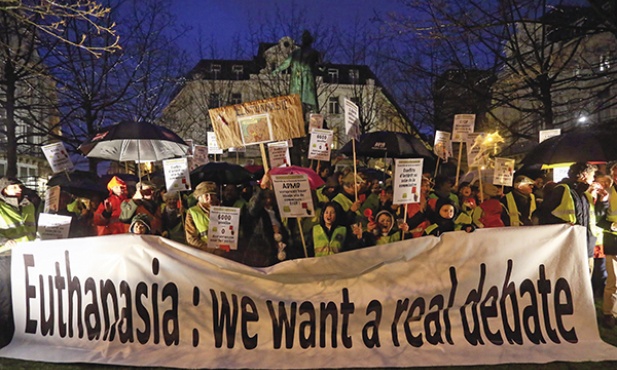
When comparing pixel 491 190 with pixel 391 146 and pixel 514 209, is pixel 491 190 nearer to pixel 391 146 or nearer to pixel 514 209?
pixel 514 209

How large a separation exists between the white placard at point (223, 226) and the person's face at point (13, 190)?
2.58 meters

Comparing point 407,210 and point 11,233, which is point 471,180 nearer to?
point 407,210

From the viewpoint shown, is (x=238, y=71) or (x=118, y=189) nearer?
(x=118, y=189)

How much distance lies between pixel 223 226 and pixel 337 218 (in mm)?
1350

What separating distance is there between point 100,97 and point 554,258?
607 inches

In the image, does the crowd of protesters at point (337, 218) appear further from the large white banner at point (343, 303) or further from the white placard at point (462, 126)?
the white placard at point (462, 126)

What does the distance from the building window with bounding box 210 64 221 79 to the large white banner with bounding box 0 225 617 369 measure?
23845 mm

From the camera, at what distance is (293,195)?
18.7 ft

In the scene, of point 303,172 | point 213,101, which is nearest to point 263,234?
point 303,172

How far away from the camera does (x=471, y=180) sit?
33.1 ft

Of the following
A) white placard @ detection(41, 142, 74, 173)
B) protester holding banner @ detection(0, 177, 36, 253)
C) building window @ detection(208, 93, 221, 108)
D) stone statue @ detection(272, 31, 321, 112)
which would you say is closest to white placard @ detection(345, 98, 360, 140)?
stone statue @ detection(272, 31, 321, 112)

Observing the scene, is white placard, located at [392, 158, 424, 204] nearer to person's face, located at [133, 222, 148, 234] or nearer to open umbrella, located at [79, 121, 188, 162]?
person's face, located at [133, 222, 148, 234]

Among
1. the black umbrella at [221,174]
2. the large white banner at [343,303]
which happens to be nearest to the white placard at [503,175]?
the large white banner at [343,303]

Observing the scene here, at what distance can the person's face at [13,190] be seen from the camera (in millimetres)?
6242
